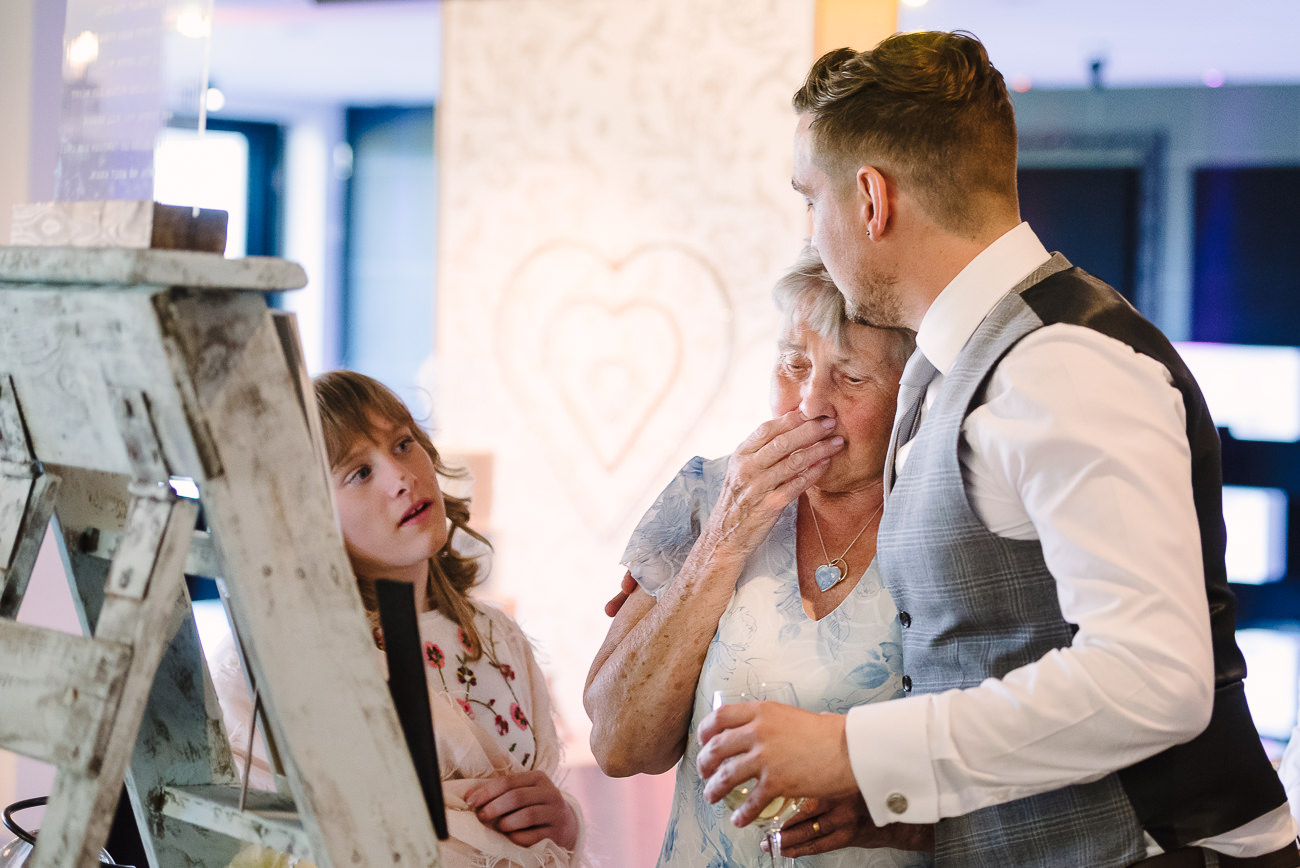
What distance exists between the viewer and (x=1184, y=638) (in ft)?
3.19

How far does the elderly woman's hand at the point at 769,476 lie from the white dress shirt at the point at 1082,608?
1.36 ft

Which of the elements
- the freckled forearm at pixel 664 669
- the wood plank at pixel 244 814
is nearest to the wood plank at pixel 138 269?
the wood plank at pixel 244 814

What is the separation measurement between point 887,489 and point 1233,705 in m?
0.44

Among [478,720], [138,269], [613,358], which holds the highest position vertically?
[138,269]

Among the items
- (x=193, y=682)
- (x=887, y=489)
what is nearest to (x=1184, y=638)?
(x=887, y=489)

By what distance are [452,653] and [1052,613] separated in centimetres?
94

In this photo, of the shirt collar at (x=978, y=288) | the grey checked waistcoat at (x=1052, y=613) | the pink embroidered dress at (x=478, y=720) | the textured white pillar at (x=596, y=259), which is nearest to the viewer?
the grey checked waistcoat at (x=1052, y=613)

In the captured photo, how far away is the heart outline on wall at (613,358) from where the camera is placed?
361 cm

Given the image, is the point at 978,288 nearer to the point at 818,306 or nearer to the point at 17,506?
the point at 818,306

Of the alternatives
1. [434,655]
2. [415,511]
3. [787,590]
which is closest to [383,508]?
[415,511]

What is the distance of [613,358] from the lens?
369 centimetres

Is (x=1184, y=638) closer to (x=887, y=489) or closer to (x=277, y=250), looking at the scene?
(x=887, y=489)

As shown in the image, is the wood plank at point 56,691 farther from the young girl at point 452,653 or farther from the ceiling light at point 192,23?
the ceiling light at point 192,23

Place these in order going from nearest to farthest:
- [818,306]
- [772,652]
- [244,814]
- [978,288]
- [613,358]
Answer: [244,814] < [978,288] < [772,652] < [818,306] < [613,358]
